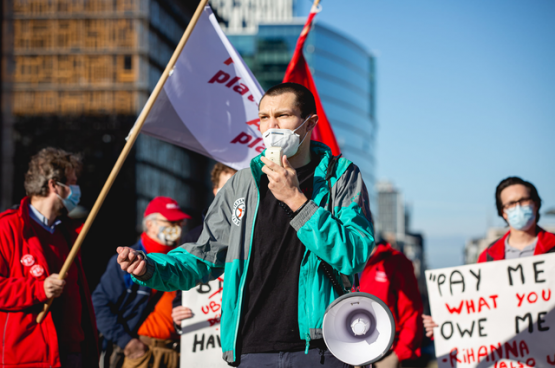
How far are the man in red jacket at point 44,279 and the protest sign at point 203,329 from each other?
74cm

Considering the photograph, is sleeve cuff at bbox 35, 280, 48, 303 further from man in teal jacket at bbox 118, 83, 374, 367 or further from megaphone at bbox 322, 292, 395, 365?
megaphone at bbox 322, 292, 395, 365

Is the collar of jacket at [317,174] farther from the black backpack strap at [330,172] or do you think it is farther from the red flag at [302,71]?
the red flag at [302,71]

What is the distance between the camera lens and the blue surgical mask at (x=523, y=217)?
457 cm

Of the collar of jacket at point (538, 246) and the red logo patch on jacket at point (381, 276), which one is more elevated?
the collar of jacket at point (538, 246)

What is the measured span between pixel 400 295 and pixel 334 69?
260 feet

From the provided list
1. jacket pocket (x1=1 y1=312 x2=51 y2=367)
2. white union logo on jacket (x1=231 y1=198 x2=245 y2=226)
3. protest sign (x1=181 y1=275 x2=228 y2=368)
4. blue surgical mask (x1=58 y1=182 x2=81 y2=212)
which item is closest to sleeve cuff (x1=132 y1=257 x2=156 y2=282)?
white union logo on jacket (x1=231 y1=198 x2=245 y2=226)

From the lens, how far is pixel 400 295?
199 inches

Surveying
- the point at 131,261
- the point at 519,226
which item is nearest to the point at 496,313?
the point at 519,226

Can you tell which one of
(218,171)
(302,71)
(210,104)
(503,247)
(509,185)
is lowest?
(503,247)

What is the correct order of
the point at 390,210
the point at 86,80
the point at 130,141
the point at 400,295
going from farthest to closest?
the point at 390,210 → the point at 86,80 → the point at 400,295 → the point at 130,141

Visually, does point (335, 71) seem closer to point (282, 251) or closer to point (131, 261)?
point (282, 251)

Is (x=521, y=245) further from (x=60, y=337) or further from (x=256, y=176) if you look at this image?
(x=60, y=337)

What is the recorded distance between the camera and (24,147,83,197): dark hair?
13.6 ft

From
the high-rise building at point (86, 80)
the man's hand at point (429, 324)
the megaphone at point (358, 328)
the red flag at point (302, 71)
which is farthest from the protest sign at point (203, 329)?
the high-rise building at point (86, 80)
